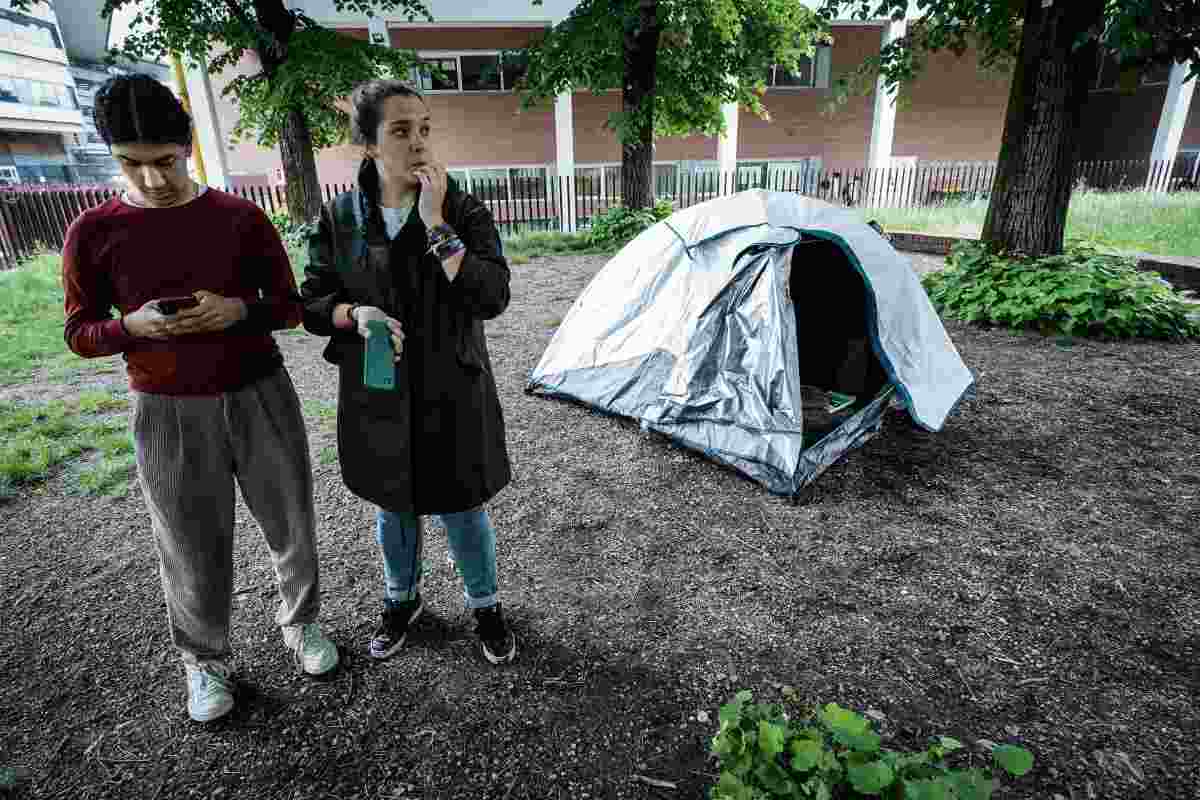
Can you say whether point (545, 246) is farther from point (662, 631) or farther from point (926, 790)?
point (926, 790)

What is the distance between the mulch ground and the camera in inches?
73.9

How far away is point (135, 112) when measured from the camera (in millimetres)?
1505

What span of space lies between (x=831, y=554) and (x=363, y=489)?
2.04 m

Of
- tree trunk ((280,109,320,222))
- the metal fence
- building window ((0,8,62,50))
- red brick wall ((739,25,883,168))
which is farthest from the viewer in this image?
building window ((0,8,62,50))

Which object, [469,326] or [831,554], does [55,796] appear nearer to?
[469,326]

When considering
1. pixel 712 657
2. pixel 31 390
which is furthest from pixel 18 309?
pixel 712 657

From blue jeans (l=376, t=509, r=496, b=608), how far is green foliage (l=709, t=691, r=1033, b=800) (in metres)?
0.96

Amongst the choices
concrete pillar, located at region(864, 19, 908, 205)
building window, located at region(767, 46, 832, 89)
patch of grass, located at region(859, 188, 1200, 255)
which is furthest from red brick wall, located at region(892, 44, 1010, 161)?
patch of grass, located at region(859, 188, 1200, 255)

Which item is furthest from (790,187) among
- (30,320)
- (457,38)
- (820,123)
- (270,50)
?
(30,320)

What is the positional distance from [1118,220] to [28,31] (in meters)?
41.0

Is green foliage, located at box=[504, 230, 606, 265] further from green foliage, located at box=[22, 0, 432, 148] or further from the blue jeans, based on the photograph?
the blue jeans

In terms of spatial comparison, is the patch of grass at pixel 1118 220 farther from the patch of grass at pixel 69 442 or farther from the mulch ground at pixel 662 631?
the patch of grass at pixel 69 442

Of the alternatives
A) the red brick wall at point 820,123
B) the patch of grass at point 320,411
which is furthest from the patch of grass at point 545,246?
the red brick wall at point 820,123

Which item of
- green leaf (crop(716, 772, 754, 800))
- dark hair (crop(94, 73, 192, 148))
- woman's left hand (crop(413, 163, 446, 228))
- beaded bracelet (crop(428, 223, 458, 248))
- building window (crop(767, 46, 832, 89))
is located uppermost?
building window (crop(767, 46, 832, 89))
